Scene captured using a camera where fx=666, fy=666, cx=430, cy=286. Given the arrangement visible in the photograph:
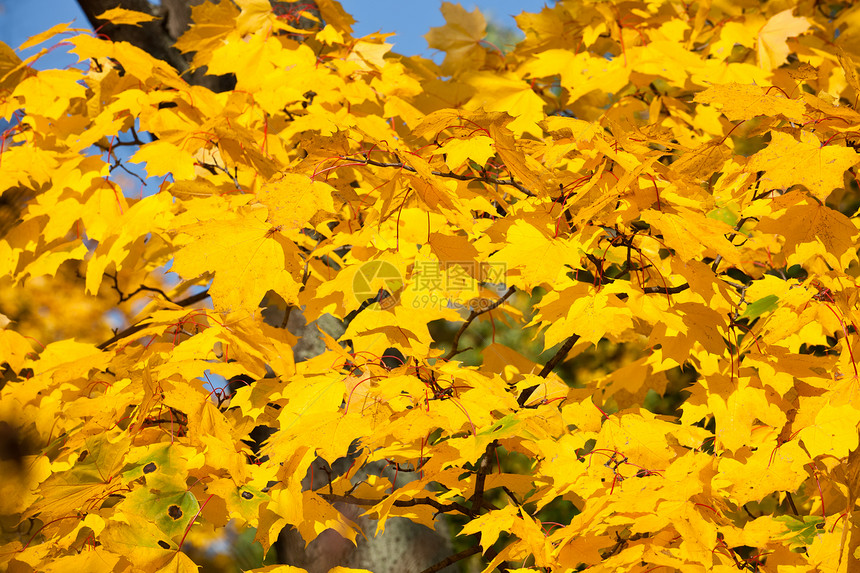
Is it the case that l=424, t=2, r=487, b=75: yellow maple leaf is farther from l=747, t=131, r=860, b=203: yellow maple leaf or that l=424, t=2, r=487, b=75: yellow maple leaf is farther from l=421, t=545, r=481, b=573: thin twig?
l=421, t=545, r=481, b=573: thin twig

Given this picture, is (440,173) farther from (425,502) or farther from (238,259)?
(425,502)

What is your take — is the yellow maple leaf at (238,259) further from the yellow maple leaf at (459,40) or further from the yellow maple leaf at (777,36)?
the yellow maple leaf at (777,36)

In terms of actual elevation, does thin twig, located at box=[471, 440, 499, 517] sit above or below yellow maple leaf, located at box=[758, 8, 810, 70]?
below

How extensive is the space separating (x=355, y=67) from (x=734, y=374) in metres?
1.33

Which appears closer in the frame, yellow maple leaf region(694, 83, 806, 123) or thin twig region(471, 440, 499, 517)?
yellow maple leaf region(694, 83, 806, 123)

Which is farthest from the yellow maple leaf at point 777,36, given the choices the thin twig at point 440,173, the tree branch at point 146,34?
the tree branch at point 146,34

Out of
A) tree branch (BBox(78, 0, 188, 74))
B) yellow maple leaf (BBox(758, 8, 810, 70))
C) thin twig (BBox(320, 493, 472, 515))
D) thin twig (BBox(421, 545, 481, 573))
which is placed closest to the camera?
thin twig (BBox(320, 493, 472, 515))

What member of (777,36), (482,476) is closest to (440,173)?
(482,476)

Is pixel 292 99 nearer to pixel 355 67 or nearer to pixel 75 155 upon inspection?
pixel 355 67

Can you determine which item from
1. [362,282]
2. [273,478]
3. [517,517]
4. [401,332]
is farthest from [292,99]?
[517,517]

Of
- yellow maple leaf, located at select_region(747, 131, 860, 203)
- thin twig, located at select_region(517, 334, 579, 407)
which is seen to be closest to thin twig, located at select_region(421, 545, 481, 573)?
thin twig, located at select_region(517, 334, 579, 407)

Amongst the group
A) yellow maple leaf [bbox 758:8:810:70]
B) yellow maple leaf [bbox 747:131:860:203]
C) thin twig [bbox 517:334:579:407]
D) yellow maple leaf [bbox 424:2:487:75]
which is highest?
yellow maple leaf [bbox 424:2:487:75]

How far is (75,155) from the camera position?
1910mm

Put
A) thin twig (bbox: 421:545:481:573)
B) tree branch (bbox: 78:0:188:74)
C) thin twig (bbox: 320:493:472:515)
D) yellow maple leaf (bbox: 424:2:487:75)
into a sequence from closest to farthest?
thin twig (bbox: 320:493:472:515) < thin twig (bbox: 421:545:481:573) < yellow maple leaf (bbox: 424:2:487:75) < tree branch (bbox: 78:0:188:74)
